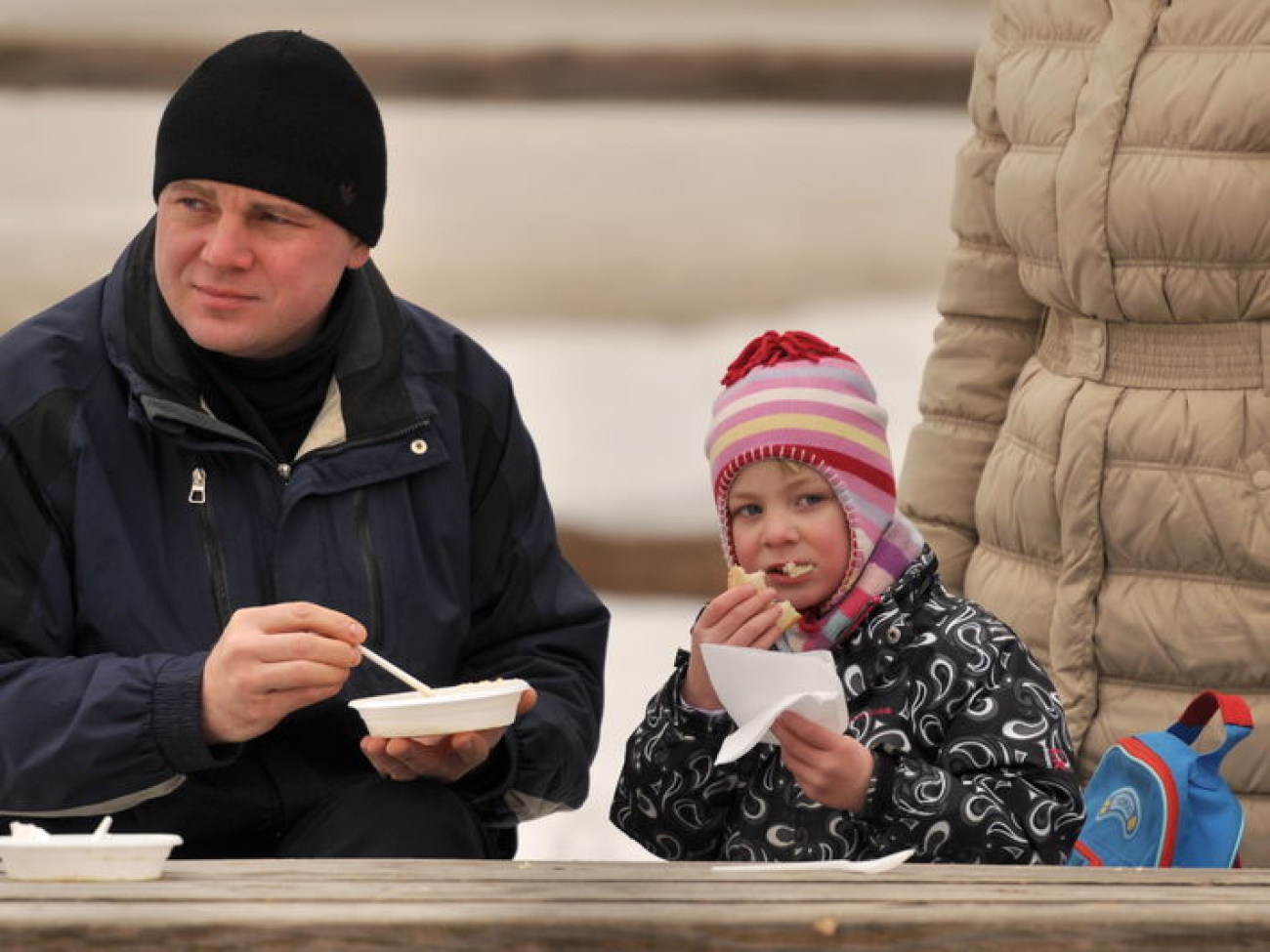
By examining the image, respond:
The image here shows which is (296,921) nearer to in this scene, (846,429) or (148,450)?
(148,450)

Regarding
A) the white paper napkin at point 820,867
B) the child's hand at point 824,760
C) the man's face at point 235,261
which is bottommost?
the child's hand at point 824,760

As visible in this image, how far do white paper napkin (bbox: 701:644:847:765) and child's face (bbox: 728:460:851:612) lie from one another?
0.34 m

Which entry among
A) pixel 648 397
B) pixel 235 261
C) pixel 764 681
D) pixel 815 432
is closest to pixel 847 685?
pixel 815 432

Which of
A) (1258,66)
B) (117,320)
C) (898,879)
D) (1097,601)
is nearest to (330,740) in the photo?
(117,320)

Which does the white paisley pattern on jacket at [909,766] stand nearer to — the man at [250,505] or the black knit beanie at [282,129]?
the man at [250,505]

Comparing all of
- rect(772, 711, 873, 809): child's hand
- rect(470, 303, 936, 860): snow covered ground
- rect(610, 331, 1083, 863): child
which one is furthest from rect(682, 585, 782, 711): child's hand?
rect(470, 303, 936, 860): snow covered ground

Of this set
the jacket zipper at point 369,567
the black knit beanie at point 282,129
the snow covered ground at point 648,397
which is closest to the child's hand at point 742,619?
the jacket zipper at point 369,567

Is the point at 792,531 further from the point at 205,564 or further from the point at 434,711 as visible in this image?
the point at 205,564

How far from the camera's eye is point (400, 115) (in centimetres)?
444

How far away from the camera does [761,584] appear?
6.90ft

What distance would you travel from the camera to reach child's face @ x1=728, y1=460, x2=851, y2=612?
219cm

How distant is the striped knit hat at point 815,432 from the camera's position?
221 centimetres

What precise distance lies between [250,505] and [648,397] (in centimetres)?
226

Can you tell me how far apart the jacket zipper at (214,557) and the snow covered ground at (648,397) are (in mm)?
2099
